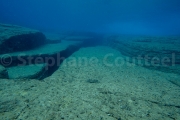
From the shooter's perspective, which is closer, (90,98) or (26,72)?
(90,98)

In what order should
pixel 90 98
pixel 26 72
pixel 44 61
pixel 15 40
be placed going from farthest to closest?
1. pixel 15 40
2. pixel 44 61
3. pixel 26 72
4. pixel 90 98

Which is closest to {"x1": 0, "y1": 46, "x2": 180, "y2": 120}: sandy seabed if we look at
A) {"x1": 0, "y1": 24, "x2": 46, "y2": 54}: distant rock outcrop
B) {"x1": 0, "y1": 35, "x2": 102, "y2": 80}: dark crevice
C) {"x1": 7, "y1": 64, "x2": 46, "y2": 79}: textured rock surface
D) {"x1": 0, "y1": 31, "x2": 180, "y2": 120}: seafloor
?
{"x1": 0, "y1": 31, "x2": 180, "y2": 120}: seafloor

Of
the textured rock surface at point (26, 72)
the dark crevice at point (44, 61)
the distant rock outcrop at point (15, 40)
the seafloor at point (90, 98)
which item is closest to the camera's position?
the seafloor at point (90, 98)

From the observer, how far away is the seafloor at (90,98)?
2.04 meters

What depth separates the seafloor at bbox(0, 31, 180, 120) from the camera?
2035 mm

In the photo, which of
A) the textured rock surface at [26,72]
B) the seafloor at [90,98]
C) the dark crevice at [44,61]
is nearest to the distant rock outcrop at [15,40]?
the dark crevice at [44,61]

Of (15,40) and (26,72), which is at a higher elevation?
(15,40)

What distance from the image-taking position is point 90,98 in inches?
101

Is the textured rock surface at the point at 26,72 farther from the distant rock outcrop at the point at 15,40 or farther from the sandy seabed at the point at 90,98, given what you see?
the distant rock outcrop at the point at 15,40

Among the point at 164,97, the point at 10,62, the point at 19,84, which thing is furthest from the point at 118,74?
the point at 10,62

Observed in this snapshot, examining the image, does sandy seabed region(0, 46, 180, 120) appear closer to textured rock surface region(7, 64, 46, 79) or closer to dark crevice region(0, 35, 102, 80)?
textured rock surface region(7, 64, 46, 79)

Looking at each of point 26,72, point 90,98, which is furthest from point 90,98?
point 26,72

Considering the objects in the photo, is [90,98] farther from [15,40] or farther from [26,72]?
[15,40]

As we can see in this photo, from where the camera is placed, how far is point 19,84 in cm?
276
